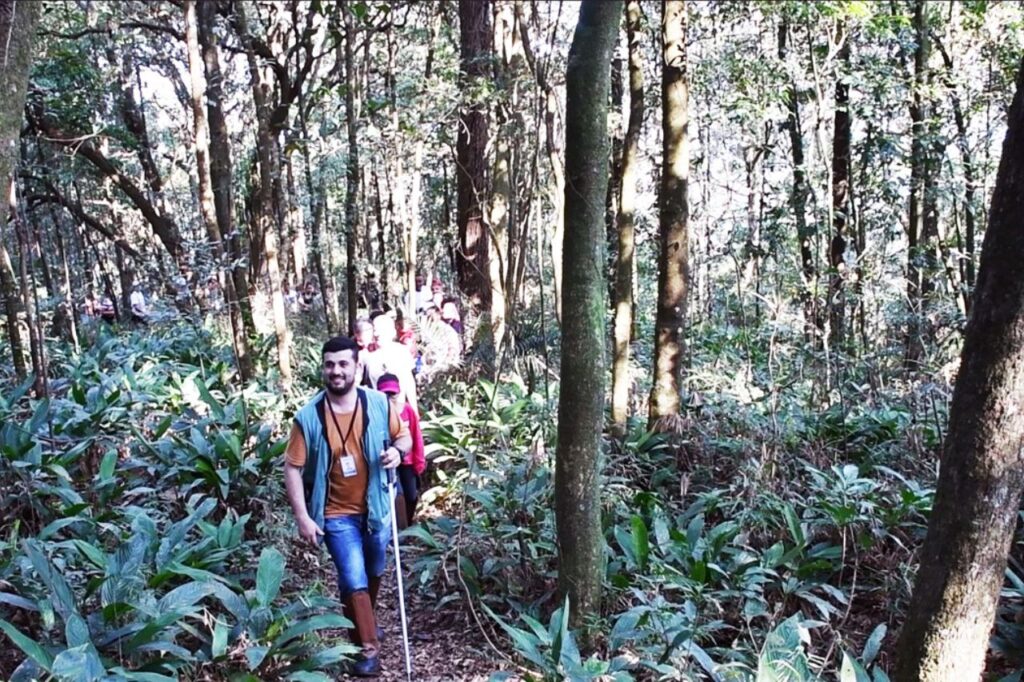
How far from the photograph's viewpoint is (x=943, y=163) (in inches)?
420

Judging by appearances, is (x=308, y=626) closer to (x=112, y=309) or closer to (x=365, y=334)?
(x=365, y=334)

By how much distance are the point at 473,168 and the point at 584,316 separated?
7390 millimetres

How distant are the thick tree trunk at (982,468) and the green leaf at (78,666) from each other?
3467 millimetres

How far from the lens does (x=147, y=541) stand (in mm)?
4695

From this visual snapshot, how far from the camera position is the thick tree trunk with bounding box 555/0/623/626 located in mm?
4078

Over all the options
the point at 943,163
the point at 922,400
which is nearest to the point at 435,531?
the point at 922,400

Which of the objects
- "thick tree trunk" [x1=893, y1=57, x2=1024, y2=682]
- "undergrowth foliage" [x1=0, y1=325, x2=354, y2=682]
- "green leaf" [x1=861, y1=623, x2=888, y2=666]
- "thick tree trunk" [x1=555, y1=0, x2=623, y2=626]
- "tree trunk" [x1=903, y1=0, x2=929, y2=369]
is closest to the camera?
"thick tree trunk" [x1=893, y1=57, x2=1024, y2=682]

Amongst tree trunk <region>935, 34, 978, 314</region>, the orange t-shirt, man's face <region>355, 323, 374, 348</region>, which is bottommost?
the orange t-shirt

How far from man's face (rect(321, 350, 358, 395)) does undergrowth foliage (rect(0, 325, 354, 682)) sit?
1.07 meters

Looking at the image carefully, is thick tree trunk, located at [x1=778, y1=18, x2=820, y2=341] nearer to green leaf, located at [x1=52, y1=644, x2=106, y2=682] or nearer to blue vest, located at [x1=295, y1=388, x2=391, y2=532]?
blue vest, located at [x1=295, y1=388, x2=391, y2=532]

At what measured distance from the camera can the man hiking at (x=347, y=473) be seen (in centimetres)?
448

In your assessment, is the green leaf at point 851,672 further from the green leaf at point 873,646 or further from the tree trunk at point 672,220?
the tree trunk at point 672,220

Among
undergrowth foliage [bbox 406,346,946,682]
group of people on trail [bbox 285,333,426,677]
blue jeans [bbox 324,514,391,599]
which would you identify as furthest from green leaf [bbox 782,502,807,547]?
blue jeans [bbox 324,514,391,599]

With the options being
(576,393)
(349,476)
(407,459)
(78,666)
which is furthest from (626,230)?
(78,666)
